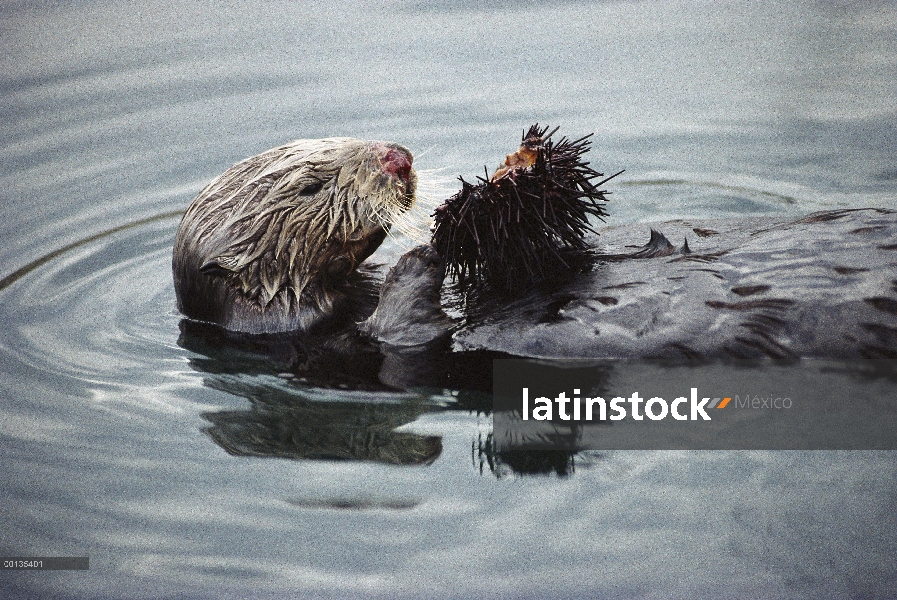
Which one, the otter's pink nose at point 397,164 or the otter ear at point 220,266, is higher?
the otter's pink nose at point 397,164

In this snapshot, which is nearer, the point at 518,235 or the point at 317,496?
the point at 317,496

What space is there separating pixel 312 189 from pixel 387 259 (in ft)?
2.55

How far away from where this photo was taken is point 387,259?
4.96 m

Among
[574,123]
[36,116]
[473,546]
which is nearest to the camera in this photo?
[473,546]

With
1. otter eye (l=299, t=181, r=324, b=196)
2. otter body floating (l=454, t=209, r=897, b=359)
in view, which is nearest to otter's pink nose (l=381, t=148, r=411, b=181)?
otter eye (l=299, t=181, r=324, b=196)

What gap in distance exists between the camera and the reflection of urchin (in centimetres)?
370

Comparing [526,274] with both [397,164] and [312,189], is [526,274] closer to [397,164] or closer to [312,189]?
[397,164]

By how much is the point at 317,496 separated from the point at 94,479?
0.90 m

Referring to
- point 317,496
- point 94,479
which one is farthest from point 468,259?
point 94,479

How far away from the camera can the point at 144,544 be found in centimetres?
339

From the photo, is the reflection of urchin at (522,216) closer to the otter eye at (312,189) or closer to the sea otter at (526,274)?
the sea otter at (526,274)

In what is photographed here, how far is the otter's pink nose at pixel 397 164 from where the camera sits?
13.8 feet

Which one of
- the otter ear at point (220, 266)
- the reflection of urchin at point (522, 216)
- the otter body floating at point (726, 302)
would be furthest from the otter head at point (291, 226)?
the otter body floating at point (726, 302)

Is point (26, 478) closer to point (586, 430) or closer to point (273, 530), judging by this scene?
point (273, 530)
